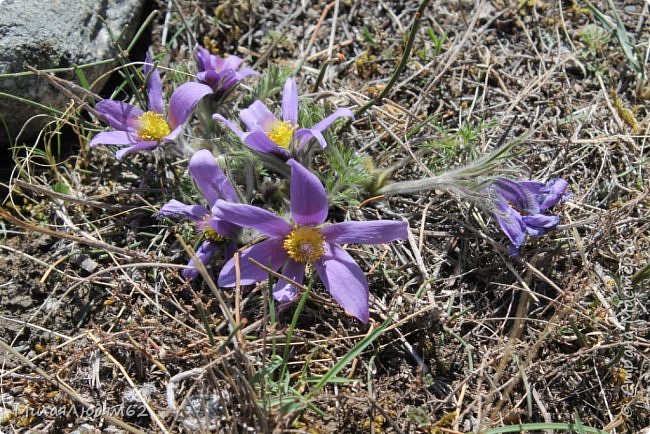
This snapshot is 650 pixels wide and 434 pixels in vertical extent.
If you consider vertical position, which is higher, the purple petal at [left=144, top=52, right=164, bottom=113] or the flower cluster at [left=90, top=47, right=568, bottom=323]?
the purple petal at [left=144, top=52, right=164, bottom=113]

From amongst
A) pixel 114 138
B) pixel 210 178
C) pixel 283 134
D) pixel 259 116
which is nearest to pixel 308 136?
pixel 283 134

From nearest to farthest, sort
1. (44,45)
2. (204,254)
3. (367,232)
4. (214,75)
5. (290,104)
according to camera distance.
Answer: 1. (367,232)
2. (204,254)
3. (290,104)
4. (214,75)
5. (44,45)

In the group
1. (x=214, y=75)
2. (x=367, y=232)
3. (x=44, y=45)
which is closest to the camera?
(x=367, y=232)

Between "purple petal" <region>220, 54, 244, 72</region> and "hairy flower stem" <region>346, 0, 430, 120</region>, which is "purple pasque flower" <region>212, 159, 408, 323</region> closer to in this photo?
"hairy flower stem" <region>346, 0, 430, 120</region>

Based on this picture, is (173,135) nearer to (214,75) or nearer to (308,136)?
(214,75)

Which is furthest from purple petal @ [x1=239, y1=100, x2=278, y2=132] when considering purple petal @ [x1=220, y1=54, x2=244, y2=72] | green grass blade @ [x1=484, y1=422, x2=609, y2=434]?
green grass blade @ [x1=484, y1=422, x2=609, y2=434]
